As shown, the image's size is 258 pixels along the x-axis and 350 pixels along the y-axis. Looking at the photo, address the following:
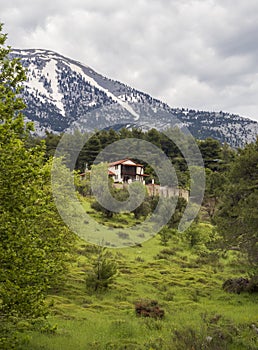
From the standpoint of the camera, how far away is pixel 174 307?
2134cm

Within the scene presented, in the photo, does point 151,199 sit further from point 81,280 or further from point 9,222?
point 9,222

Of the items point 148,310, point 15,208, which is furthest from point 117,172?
point 15,208

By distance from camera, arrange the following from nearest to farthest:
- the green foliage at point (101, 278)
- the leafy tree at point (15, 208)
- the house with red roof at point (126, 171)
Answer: the leafy tree at point (15, 208)
the green foliage at point (101, 278)
the house with red roof at point (126, 171)

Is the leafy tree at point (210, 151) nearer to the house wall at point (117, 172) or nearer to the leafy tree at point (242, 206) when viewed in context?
the house wall at point (117, 172)

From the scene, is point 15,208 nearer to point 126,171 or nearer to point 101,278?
point 101,278

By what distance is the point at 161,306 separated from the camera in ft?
70.4

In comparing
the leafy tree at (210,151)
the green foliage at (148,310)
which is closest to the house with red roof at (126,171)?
the leafy tree at (210,151)

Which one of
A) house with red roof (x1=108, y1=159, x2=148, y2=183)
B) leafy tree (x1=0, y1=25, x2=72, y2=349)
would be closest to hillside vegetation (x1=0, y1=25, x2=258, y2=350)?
leafy tree (x1=0, y1=25, x2=72, y2=349)

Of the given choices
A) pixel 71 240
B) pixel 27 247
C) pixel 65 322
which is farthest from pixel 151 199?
pixel 27 247

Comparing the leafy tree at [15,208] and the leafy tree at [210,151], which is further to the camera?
the leafy tree at [210,151]

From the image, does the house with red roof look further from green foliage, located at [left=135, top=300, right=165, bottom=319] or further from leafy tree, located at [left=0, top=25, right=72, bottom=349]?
leafy tree, located at [left=0, top=25, right=72, bottom=349]

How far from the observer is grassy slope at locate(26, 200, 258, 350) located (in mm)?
14398

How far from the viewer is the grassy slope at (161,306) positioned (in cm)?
1440

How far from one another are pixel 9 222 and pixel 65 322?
29.8 ft
